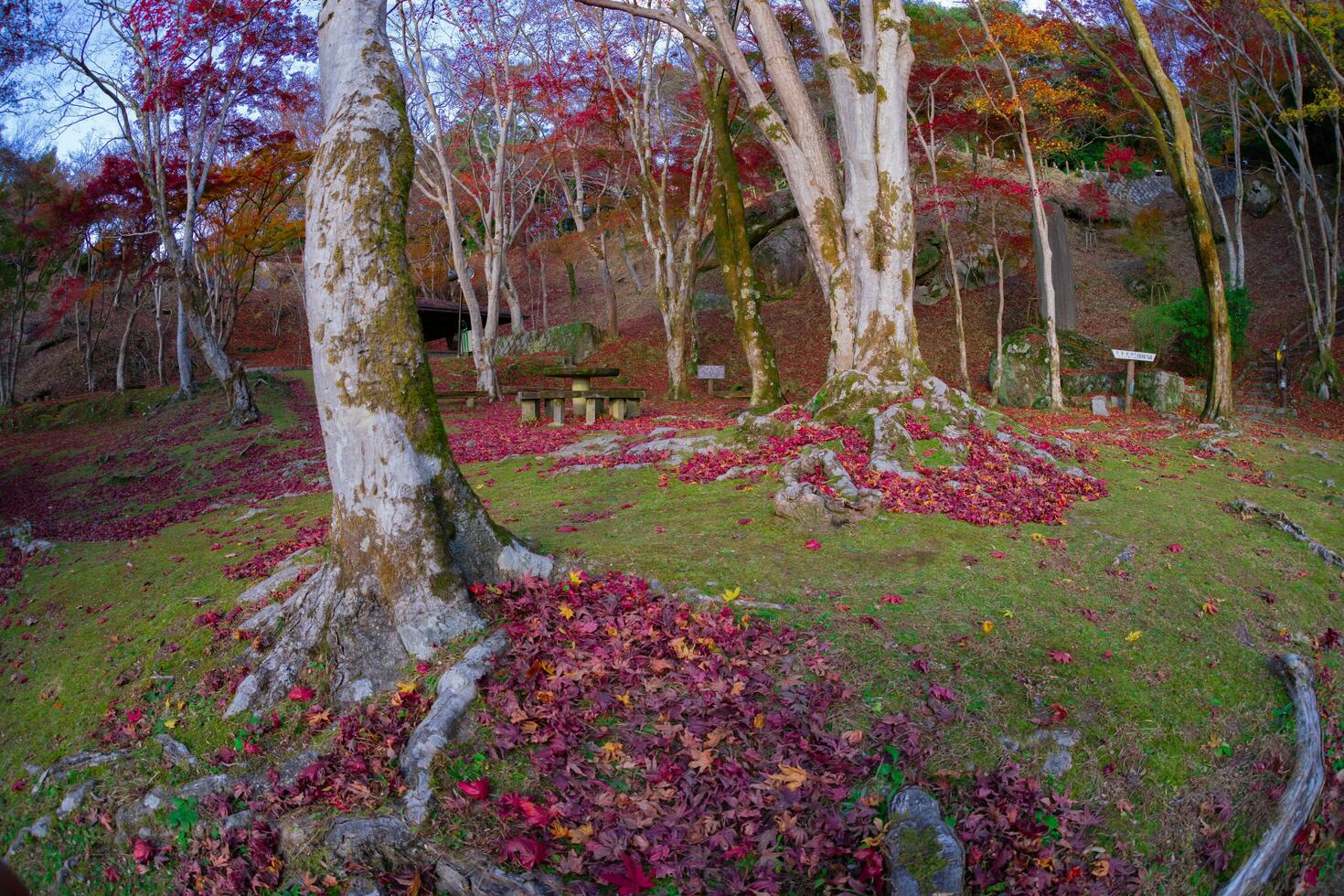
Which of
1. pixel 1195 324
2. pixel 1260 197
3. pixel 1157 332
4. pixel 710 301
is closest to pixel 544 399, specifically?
pixel 710 301

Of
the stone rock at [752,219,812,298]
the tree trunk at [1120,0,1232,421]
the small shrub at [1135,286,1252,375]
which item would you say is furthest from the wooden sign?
the stone rock at [752,219,812,298]

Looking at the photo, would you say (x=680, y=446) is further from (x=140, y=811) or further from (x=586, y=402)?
(x=140, y=811)

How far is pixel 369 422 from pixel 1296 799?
197 inches

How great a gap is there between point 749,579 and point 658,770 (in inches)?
74.9

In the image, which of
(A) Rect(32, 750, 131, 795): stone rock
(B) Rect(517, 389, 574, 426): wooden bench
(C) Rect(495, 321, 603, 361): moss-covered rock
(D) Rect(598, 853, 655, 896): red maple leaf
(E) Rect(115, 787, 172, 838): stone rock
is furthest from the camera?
(C) Rect(495, 321, 603, 361): moss-covered rock

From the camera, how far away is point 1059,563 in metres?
5.72

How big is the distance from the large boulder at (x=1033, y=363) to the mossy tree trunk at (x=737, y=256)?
20.7 ft

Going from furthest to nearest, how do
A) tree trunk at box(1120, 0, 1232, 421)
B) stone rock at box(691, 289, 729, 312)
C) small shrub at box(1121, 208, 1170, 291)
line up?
stone rock at box(691, 289, 729, 312) → small shrub at box(1121, 208, 1170, 291) → tree trunk at box(1120, 0, 1232, 421)

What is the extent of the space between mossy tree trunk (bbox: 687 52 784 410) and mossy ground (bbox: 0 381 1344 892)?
21.5 feet

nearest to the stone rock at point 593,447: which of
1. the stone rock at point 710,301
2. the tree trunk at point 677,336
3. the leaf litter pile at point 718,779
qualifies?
the leaf litter pile at point 718,779

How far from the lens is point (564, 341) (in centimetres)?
2527

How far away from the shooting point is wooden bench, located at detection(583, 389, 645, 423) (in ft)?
48.0

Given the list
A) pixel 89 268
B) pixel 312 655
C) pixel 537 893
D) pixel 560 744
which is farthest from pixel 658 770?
pixel 89 268

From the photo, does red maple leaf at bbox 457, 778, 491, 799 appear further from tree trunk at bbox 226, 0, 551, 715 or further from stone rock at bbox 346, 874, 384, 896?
tree trunk at bbox 226, 0, 551, 715
